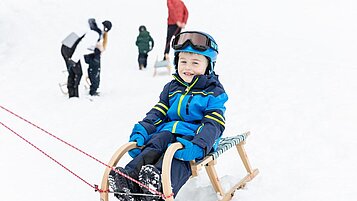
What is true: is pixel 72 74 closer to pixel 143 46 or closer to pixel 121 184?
pixel 143 46

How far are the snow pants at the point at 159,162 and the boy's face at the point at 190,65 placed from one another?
0.58 metres

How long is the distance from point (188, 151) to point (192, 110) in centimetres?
51

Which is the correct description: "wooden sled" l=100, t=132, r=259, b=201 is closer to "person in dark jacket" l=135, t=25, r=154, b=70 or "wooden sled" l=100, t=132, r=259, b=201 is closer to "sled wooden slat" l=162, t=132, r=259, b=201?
"sled wooden slat" l=162, t=132, r=259, b=201

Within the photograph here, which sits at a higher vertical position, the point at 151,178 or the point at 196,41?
the point at 196,41

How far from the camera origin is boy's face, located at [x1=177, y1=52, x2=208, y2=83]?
162 inches

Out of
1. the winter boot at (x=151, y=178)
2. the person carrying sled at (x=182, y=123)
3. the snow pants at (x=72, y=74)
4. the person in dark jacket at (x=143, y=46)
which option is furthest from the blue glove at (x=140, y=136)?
the person in dark jacket at (x=143, y=46)

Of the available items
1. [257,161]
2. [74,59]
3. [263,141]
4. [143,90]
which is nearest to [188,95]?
[257,161]

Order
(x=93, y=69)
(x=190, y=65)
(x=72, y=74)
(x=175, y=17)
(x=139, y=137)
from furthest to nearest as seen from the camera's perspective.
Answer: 1. (x=175, y=17)
2. (x=93, y=69)
3. (x=72, y=74)
4. (x=190, y=65)
5. (x=139, y=137)

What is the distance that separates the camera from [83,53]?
814cm

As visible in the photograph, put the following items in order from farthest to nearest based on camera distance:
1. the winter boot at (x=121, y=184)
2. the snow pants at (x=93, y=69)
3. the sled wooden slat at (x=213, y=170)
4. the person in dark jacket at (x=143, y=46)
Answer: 1. the person in dark jacket at (x=143, y=46)
2. the snow pants at (x=93, y=69)
3. the winter boot at (x=121, y=184)
4. the sled wooden slat at (x=213, y=170)

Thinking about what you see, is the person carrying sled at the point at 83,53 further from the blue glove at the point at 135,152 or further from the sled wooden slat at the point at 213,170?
the blue glove at the point at 135,152

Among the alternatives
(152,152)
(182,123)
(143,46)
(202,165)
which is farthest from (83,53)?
→ (202,165)

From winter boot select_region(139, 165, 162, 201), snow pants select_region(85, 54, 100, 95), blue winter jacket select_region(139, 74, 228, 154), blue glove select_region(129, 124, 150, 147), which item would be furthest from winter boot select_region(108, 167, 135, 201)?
snow pants select_region(85, 54, 100, 95)

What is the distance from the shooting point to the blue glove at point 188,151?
3.55 m
